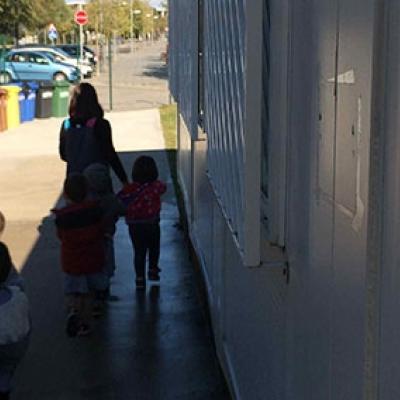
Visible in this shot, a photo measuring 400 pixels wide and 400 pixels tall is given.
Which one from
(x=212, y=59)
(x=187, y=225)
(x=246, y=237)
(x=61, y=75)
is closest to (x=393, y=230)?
(x=246, y=237)

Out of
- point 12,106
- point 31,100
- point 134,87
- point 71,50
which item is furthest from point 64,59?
point 12,106

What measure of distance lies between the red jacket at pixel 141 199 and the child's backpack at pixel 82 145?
41cm

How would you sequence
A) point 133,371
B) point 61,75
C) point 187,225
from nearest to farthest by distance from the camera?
point 133,371, point 187,225, point 61,75

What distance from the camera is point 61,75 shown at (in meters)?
41.9

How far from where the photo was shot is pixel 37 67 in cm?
4250

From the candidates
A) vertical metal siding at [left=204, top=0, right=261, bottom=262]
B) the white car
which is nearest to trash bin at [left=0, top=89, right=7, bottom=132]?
vertical metal siding at [left=204, top=0, right=261, bottom=262]

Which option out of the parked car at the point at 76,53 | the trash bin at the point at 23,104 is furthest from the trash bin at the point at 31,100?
the parked car at the point at 76,53

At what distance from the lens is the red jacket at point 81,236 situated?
5883 millimetres

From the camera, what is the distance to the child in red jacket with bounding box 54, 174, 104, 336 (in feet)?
19.3

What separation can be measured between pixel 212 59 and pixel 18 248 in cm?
511

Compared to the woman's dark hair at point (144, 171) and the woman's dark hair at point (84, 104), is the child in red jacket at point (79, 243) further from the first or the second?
the woman's dark hair at point (84, 104)

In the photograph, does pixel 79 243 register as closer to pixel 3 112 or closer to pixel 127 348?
pixel 127 348

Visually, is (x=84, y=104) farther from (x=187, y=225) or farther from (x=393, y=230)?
(x=393, y=230)

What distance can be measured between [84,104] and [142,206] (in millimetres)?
885
